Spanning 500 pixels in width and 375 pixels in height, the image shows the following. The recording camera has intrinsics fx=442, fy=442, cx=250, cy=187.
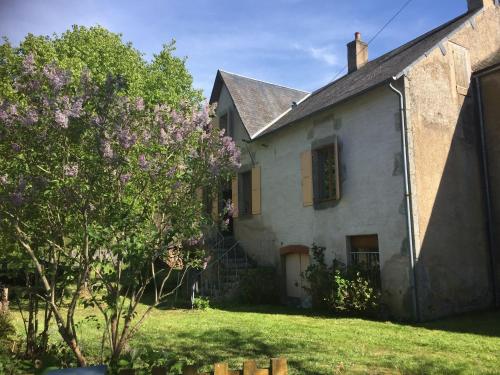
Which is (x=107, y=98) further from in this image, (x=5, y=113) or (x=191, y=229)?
(x=191, y=229)

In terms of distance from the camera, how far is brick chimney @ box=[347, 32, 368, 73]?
15.1m

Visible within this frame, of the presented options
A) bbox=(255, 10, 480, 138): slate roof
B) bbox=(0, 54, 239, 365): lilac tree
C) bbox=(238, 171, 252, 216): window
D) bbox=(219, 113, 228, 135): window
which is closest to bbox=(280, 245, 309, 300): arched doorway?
bbox=(238, 171, 252, 216): window

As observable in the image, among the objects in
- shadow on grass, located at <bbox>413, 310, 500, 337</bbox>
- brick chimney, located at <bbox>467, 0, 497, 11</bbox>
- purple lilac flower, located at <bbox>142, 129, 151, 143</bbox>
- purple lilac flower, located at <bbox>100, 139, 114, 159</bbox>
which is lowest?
shadow on grass, located at <bbox>413, 310, 500, 337</bbox>

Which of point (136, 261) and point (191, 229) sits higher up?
point (191, 229)

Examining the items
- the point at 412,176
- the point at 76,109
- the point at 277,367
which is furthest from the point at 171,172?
the point at 412,176

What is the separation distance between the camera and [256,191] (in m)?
14.3

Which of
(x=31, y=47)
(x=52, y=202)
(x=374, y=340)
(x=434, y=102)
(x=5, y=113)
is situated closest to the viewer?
(x=5, y=113)

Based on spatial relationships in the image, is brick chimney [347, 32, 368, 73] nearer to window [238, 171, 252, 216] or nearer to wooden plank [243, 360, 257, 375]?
window [238, 171, 252, 216]

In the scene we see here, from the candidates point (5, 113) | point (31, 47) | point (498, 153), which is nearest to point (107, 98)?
point (5, 113)

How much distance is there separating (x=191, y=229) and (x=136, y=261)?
0.72 m

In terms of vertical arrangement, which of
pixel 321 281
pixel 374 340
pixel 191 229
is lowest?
pixel 374 340

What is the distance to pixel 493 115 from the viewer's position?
1073 centimetres

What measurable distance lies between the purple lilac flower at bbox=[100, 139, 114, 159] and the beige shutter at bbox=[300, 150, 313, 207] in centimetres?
834

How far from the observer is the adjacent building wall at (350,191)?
376 inches
